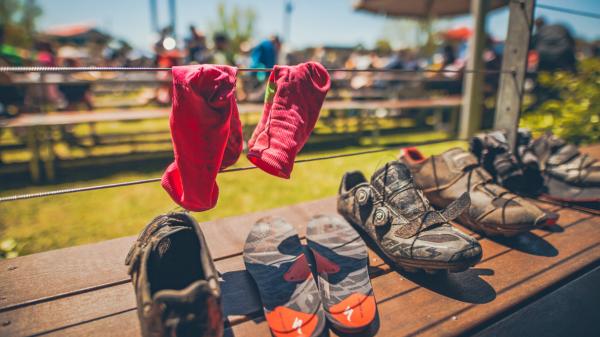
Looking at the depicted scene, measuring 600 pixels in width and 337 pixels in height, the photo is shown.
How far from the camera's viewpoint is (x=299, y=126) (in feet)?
3.64

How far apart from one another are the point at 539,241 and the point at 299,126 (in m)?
0.95

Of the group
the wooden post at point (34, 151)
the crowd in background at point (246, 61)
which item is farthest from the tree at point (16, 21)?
the wooden post at point (34, 151)

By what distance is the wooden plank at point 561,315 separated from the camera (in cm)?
88

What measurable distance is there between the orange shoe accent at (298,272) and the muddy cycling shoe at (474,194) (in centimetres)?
68

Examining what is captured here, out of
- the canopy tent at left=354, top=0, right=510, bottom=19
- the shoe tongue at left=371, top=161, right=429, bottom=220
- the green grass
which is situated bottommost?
the green grass

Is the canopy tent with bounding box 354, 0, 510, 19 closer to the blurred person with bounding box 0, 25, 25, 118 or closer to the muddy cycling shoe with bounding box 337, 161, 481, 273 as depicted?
the blurred person with bounding box 0, 25, 25, 118

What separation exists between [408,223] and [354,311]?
344 mm

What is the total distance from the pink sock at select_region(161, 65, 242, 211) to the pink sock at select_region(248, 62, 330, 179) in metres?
0.14

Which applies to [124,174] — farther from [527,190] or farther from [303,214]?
[527,190]

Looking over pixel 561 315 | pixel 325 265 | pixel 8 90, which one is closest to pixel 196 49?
pixel 8 90

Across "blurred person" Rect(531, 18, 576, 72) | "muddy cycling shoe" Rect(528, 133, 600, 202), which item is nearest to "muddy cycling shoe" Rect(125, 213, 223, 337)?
"muddy cycling shoe" Rect(528, 133, 600, 202)

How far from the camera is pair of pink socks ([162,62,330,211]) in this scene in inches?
35.2

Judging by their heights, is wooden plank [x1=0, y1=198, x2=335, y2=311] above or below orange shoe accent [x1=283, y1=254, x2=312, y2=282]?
below

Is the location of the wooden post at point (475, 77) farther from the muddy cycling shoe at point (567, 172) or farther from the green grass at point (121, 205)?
the muddy cycling shoe at point (567, 172)
